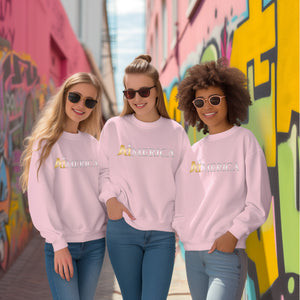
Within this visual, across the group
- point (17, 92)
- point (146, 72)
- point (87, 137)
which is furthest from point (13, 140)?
point (146, 72)

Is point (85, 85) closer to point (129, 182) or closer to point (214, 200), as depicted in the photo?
point (129, 182)

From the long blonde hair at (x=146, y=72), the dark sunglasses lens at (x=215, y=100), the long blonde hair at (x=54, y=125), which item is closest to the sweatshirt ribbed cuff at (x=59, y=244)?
the long blonde hair at (x=54, y=125)

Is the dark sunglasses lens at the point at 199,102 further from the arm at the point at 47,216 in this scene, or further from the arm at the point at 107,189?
the arm at the point at 47,216

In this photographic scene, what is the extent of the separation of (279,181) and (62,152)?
1368 mm

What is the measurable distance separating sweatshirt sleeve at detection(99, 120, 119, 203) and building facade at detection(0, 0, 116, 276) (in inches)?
114

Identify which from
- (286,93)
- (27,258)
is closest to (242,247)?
(286,93)

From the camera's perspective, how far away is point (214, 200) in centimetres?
219

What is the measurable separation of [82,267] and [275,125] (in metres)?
1.52

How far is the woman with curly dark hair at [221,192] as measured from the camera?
2.09m


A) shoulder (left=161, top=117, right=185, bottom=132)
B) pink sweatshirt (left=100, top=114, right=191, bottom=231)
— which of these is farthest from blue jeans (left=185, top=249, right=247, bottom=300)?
shoulder (left=161, top=117, right=185, bottom=132)

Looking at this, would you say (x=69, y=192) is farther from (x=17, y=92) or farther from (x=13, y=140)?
(x=17, y=92)

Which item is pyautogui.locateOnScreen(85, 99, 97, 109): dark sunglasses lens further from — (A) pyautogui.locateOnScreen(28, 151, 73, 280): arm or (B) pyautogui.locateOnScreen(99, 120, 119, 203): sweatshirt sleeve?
(A) pyautogui.locateOnScreen(28, 151, 73, 280): arm

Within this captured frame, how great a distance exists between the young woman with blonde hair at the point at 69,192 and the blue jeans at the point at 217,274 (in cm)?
63

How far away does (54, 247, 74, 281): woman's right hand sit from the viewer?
222 centimetres
